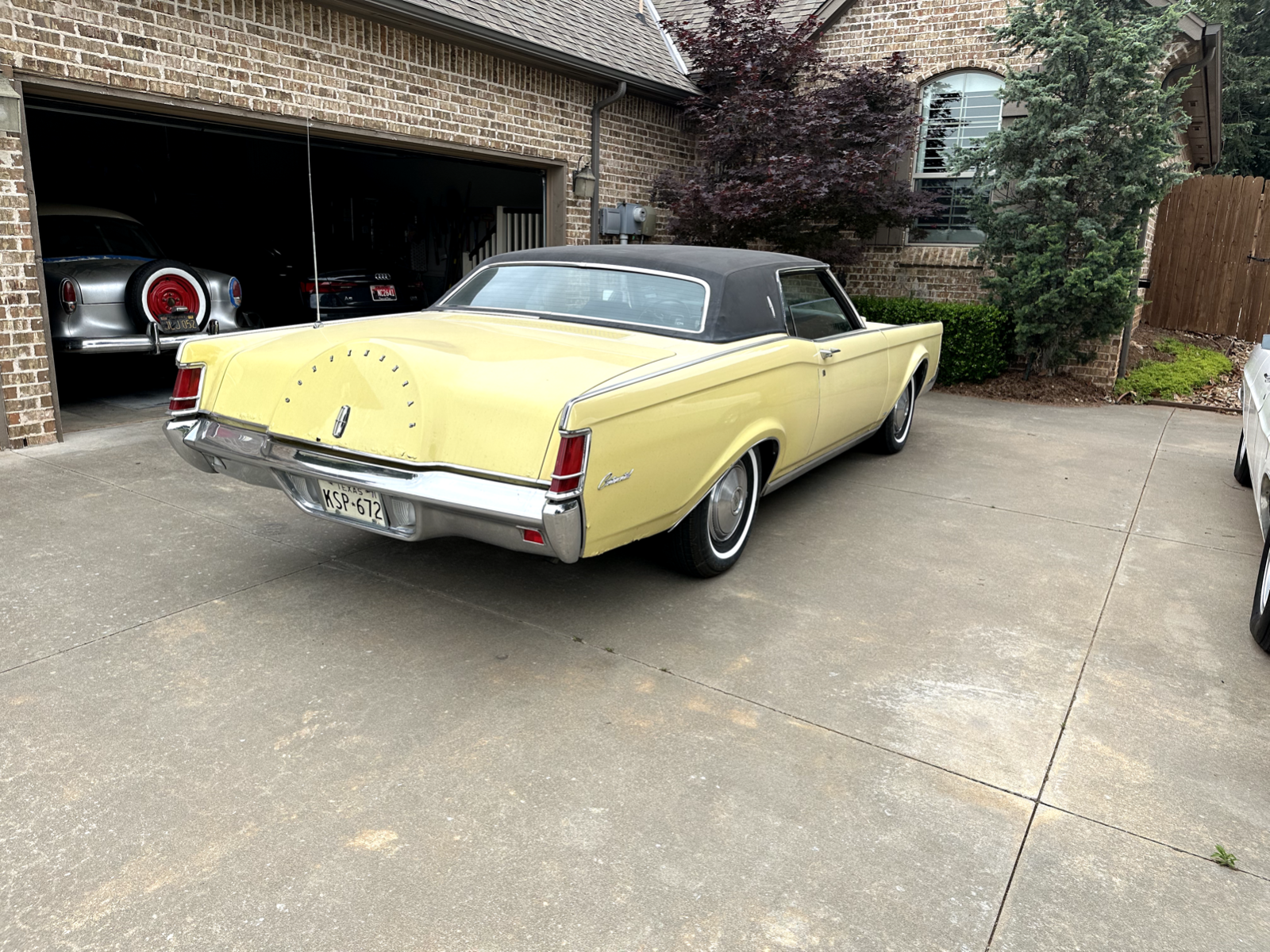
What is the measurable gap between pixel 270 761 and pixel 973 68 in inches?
459

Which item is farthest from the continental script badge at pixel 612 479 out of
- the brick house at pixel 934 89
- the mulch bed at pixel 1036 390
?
the brick house at pixel 934 89

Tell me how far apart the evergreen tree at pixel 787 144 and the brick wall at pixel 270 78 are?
1.48 metres

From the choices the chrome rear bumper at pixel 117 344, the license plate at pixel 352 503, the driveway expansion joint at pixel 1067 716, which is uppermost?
the chrome rear bumper at pixel 117 344

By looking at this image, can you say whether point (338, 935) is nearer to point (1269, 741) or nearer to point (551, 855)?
point (551, 855)

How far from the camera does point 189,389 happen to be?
3.92 metres

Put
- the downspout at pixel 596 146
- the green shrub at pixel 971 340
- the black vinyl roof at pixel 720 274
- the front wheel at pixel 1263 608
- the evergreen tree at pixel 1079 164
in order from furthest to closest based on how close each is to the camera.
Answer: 1. the downspout at pixel 596 146
2. the green shrub at pixel 971 340
3. the evergreen tree at pixel 1079 164
4. the black vinyl roof at pixel 720 274
5. the front wheel at pixel 1263 608

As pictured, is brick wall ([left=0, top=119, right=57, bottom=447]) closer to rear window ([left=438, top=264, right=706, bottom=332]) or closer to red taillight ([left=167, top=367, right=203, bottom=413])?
red taillight ([left=167, top=367, right=203, bottom=413])

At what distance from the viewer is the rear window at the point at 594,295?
14.3ft

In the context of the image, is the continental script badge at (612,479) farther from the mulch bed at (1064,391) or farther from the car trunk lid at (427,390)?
the mulch bed at (1064,391)

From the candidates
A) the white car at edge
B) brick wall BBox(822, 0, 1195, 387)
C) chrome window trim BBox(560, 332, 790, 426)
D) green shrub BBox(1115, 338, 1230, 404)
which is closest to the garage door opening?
brick wall BBox(822, 0, 1195, 387)

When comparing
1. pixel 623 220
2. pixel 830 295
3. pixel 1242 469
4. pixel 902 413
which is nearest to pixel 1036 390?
pixel 1242 469

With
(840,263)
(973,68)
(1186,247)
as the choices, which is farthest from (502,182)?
(1186,247)

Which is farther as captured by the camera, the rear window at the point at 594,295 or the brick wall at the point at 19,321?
the brick wall at the point at 19,321

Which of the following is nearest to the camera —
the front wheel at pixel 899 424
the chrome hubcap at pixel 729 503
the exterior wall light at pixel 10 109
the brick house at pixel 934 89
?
the chrome hubcap at pixel 729 503
